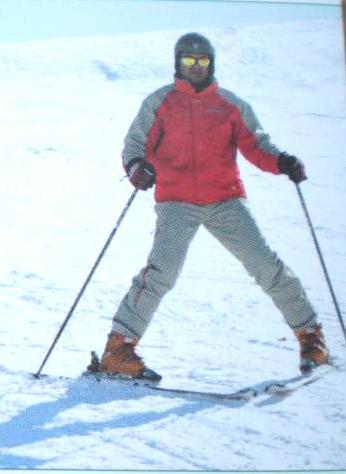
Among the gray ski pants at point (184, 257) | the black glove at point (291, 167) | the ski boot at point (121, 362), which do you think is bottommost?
the ski boot at point (121, 362)

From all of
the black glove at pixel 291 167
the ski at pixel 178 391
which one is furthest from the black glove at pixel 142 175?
the ski at pixel 178 391

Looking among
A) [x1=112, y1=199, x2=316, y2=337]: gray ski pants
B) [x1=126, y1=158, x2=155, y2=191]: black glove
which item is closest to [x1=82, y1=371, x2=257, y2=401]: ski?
[x1=112, y1=199, x2=316, y2=337]: gray ski pants

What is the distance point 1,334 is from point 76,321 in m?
0.23

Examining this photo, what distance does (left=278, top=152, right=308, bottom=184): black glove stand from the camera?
2482mm

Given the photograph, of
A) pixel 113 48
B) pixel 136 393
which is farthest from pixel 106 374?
pixel 113 48

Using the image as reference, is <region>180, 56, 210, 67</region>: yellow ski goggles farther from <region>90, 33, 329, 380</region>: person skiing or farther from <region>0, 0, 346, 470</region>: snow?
<region>0, 0, 346, 470</region>: snow

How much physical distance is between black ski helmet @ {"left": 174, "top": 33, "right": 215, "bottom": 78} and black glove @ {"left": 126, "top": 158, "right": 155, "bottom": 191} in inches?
15.5

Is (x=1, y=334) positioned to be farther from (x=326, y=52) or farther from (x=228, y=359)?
(x=326, y=52)

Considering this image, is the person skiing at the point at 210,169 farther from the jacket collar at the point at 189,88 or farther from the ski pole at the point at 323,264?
the ski pole at the point at 323,264

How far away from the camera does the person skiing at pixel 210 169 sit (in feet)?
8.12

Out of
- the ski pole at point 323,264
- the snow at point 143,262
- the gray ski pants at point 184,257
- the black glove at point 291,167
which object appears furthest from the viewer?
the ski pole at point 323,264

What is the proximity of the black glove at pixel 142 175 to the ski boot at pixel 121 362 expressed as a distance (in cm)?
45

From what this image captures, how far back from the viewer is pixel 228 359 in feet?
8.18

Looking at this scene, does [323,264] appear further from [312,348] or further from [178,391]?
[178,391]
